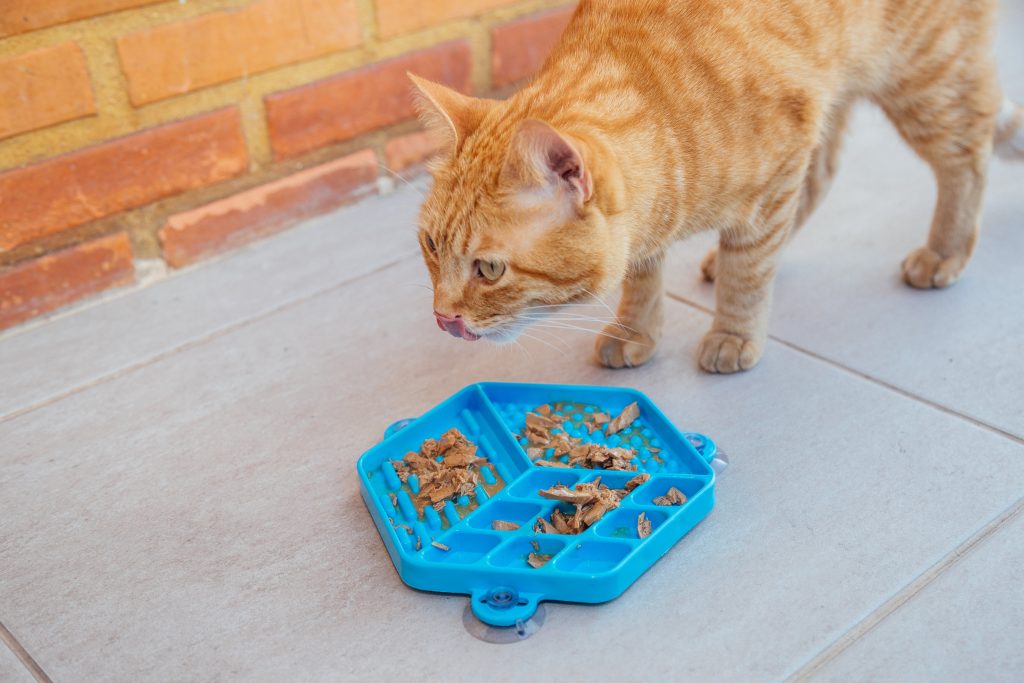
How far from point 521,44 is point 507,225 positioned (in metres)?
1.40

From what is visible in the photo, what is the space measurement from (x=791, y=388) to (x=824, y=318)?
10.5 inches

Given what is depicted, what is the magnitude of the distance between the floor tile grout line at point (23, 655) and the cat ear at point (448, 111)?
3.05ft

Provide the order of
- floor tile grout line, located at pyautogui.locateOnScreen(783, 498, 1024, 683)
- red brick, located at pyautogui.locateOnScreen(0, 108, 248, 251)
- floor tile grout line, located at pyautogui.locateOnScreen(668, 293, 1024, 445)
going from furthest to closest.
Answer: red brick, located at pyautogui.locateOnScreen(0, 108, 248, 251) < floor tile grout line, located at pyautogui.locateOnScreen(668, 293, 1024, 445) < floor tile grout line, located at pyautogui.locateOnScreen(783, 498, 1024, 683)

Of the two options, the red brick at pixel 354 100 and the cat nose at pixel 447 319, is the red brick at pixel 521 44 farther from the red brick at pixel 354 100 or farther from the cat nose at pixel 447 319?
the cat nose at pixel 447 319

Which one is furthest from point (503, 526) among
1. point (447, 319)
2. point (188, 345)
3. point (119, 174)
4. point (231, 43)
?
point (231, 43)

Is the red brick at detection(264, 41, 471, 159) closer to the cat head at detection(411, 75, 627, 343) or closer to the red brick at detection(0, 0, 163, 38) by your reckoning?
the red brick at detection(0, 0, 163, 38)

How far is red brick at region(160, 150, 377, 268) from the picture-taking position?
226 centimetres

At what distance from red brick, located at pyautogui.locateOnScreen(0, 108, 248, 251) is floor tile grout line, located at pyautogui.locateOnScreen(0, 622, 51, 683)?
95 centimetres

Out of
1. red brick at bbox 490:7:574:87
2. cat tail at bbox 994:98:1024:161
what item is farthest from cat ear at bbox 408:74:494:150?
cat tail at bbox 994:98:1024:161

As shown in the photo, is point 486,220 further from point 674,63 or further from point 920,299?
point 920,299

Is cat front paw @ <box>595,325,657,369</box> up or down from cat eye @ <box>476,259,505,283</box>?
down

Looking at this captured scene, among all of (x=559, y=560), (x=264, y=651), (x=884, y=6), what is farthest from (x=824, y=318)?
(x=264, y=651)

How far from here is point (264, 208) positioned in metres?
2.37

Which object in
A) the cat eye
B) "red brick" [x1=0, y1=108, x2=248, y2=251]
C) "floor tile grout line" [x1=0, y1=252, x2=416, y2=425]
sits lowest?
"floor tile grout line" [x1=0, y1=252, x2=416, y2=425]
